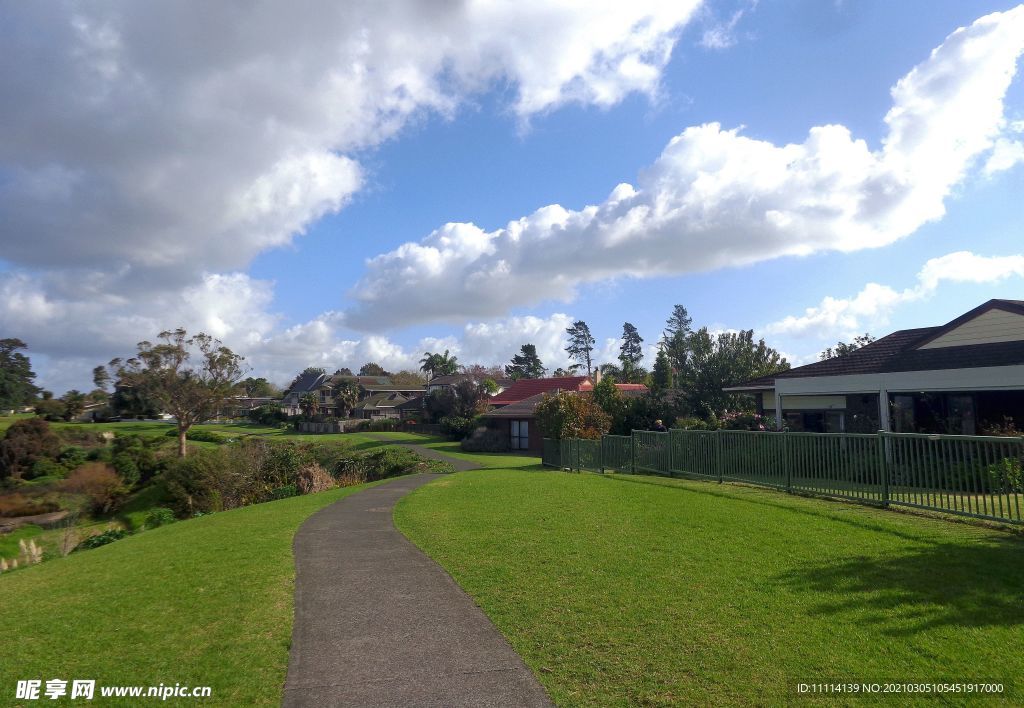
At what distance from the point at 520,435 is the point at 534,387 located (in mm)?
14660

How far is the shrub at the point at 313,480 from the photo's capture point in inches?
898

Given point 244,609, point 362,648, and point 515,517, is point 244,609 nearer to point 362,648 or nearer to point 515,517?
point 362,648

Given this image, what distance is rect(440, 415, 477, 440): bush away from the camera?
49.4 metres

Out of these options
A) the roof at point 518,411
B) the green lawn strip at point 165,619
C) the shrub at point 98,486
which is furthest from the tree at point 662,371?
the green lawn strip at point 165,619

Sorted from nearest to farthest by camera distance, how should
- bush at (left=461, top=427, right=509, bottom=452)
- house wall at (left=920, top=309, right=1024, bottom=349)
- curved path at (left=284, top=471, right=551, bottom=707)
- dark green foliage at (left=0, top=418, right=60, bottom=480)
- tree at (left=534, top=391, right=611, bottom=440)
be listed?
curved path at (left=284, top=471, right=551, bottom=707) < house wall at (left=920, top=309, right=1024, bottom=349) < tree at (left=534, top=391, right=611, bottom=440) < dark green foliage at (left=0, top=418, right=60, bottom=480) < bush at (left=461, top=427, right=509, bottom=452)

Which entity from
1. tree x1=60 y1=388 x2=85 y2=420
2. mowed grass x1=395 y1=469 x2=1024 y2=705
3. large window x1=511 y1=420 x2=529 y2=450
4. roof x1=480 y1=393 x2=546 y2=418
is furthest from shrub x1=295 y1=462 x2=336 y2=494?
tree x1=60 y1=388 x2=85 y2=420

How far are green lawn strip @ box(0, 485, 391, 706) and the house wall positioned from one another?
20012 millimetres

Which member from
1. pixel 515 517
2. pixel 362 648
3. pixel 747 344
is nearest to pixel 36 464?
pixel 515 517

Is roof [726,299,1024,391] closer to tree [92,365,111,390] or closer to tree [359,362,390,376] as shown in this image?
tree [92,365,111,390]

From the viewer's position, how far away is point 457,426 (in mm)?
50125

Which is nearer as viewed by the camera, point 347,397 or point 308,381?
point 347,397

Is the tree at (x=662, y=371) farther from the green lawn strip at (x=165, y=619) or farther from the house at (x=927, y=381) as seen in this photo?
the green lawn strip at (x=165, y=619)

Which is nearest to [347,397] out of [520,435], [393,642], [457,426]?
[457,426]

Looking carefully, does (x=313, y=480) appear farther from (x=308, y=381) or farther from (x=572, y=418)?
(x=308, y=381)
